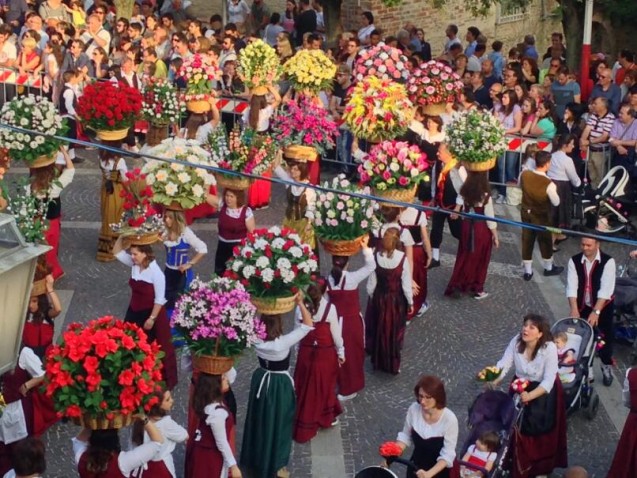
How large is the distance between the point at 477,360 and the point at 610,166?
207 inches

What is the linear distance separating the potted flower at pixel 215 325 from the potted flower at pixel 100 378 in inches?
31.3

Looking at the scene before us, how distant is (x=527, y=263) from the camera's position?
15.3m

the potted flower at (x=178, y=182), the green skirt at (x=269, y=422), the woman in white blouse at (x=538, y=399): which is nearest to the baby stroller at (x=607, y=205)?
the potted flower at (x=178, y=182)

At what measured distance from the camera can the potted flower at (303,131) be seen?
50.3 ft

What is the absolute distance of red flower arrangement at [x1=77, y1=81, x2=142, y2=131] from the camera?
1532 cm

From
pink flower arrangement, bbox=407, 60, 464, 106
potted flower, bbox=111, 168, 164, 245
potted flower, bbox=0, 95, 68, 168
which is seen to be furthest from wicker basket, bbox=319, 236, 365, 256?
pink flower arrangement, bbox=407, 60, 464, 106

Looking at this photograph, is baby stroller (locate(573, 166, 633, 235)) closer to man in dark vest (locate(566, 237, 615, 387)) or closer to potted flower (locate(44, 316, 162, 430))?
man in dark vest (locate(566, 237, 615, 387))

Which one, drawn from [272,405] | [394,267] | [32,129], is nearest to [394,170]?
[394,267]

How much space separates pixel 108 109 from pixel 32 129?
1.11m

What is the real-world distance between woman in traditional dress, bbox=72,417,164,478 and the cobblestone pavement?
5.71 feet

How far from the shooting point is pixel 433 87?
1658 cm

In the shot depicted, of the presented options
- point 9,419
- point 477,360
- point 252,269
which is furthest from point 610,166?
point 9,419

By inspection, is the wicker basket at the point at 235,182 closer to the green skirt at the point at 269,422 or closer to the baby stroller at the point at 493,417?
the green skirt at the point at 269,422

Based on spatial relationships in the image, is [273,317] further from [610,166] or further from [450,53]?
[450,53]
